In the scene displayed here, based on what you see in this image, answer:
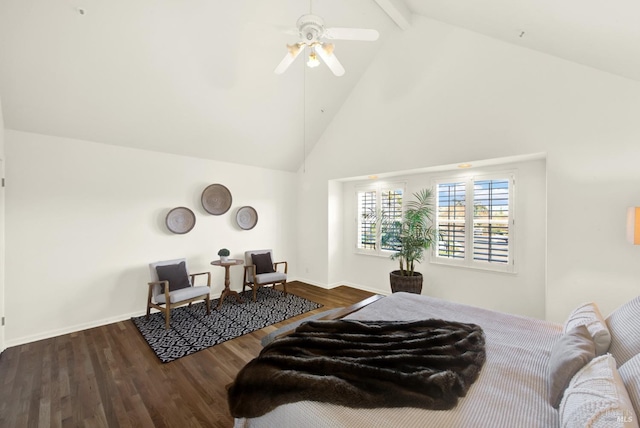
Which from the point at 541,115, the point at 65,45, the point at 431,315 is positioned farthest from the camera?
the point at 541,115

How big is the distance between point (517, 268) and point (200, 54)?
4874 millimetres

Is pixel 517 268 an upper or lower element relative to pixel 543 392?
upper

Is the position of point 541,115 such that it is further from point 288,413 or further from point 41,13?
point 41,13

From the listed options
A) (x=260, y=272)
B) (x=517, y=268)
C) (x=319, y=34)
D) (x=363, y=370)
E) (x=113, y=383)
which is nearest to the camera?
(x=363, y=370)

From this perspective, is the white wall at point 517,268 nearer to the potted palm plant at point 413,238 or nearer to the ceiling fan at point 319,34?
the potted palm plant at point 413,238

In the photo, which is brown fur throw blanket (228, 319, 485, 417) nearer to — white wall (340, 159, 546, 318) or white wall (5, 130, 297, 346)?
white wall (340, 159, 546, 318)

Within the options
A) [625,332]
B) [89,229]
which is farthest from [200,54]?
[625,332]

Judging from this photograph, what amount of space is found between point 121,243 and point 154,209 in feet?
2.10

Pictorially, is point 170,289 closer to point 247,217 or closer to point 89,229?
point 89,229

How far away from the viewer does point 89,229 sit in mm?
3561

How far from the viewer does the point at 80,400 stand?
2111 mm

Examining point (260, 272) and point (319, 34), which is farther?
point (260, 272)

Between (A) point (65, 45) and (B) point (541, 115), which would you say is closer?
(A) point (65, 45)

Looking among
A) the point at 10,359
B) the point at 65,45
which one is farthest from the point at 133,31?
the point at 10,359
